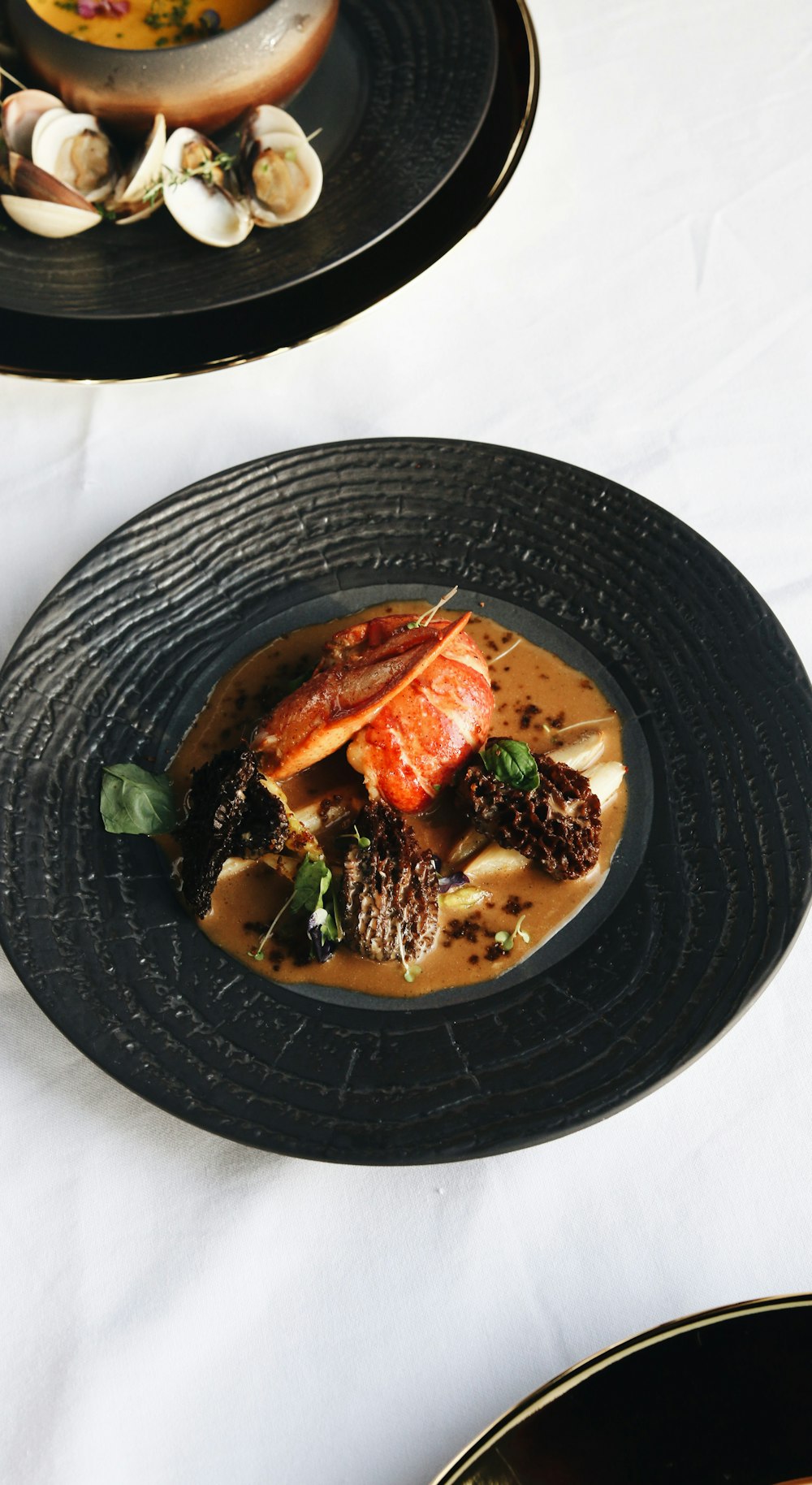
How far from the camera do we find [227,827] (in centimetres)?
227

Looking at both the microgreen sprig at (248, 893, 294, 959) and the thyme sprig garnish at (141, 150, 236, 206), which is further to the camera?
the thyme sprig garnish at (141, 150, 236, 206)

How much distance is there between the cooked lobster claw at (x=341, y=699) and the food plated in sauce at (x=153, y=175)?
1.33 m

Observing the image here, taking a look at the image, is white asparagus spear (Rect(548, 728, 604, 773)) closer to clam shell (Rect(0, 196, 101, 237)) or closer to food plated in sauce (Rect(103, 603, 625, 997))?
food plated in sauce (Rect(103, 603, 625, 997))

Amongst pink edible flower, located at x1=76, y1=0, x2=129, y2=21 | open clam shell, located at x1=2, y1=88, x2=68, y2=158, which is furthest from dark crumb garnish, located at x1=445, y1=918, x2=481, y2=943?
pink edible flower, located at x1=76, y1=0, x2=129, y2=21

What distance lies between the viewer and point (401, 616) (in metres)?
2.58

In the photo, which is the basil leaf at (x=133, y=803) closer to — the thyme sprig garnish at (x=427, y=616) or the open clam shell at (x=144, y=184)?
the thyme sprig garnish at (x=427, y=616)

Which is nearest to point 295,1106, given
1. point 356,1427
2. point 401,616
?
point 356,1427

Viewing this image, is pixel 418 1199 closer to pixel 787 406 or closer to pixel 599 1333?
pixel 599 1333

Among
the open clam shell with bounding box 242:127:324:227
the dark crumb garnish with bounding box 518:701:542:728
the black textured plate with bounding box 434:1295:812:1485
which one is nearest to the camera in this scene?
the black textured plate with bounding box 434:1295:812:1485

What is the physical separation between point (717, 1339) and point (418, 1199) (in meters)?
0.60

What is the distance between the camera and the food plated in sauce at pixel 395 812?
2260 millimetres

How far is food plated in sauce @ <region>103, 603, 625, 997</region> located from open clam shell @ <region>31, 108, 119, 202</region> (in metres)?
Result: 1.48

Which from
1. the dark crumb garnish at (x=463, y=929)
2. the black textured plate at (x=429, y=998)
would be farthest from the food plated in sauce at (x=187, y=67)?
the dark crumb garnish at (x=463, y=929)

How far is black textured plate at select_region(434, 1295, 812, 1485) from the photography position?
1698 millimetres
